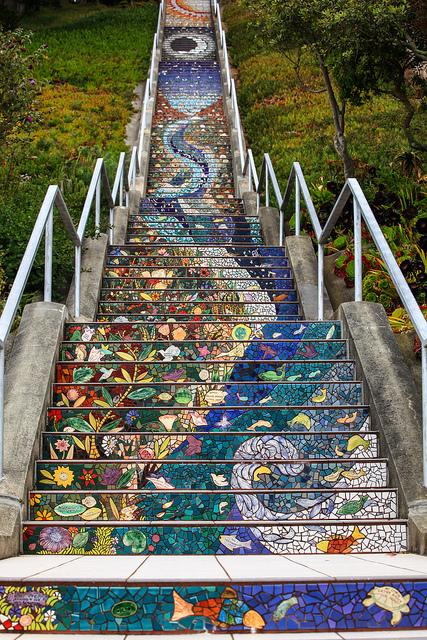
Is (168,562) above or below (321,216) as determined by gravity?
below

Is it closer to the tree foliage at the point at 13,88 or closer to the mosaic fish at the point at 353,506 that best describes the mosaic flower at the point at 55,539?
the mosaic fish at the point at 353,506

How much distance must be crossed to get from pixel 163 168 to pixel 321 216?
19.0 ft

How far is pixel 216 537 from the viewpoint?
376 cm

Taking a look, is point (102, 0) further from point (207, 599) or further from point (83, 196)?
point (207, 599)

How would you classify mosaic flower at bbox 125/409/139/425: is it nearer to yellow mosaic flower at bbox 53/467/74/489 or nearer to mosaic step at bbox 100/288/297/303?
yellow mosaic flower at bbox 53/467/74/489

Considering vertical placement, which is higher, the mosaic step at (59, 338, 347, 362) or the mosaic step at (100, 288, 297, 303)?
the mosaic step at (100, 288, 297, 303)

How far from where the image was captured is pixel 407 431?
436 cm

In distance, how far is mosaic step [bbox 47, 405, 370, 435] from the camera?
466cm

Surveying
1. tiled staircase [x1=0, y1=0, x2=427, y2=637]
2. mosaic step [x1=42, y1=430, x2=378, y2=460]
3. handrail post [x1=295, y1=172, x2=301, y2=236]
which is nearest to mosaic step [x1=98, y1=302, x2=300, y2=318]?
tiled staircase [x1=0, y1=0, x2=427, y2=637]

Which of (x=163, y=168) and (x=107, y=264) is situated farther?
(x=163, y=168)

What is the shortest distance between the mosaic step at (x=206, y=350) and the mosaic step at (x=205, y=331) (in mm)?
242

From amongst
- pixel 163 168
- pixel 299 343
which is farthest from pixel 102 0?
pixel 299 343

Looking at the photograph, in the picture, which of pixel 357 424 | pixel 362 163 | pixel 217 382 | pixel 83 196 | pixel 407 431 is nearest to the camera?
pixel 407 431

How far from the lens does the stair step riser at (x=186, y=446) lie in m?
4.44
